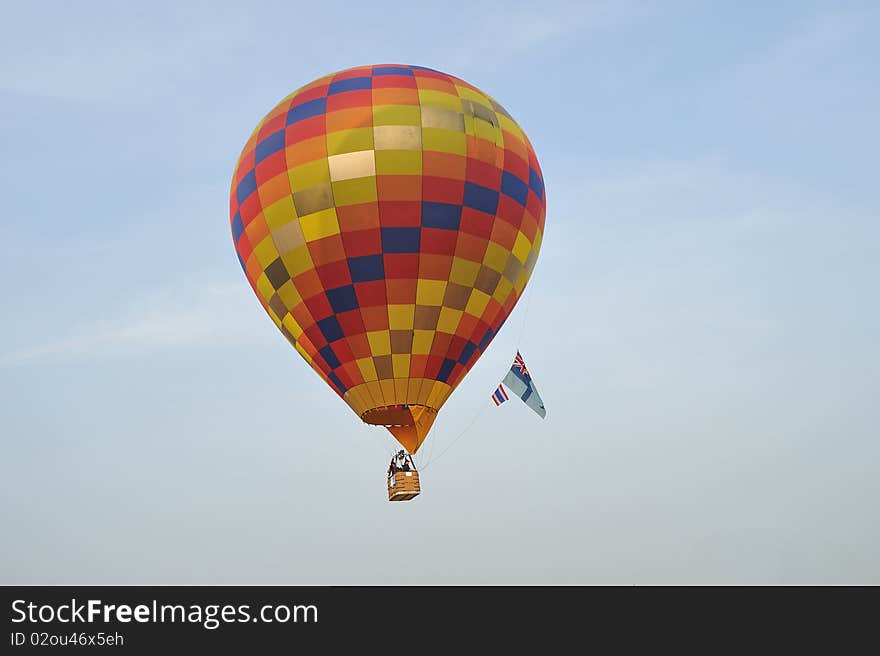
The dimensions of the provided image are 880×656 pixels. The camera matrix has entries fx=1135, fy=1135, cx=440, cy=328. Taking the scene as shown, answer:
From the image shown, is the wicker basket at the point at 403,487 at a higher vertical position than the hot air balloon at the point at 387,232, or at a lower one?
lower

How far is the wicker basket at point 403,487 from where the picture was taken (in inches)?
966

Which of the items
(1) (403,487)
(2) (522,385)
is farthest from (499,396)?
(1) (403,487)

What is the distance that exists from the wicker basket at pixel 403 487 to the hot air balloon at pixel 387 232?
0.68m

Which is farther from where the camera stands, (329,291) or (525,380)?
(525,380)

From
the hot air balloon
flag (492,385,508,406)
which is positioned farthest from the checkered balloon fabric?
flag (492,385,508,406)

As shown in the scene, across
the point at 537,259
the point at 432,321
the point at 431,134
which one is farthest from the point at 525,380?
the point at 431,134

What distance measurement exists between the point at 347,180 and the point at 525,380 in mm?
8080

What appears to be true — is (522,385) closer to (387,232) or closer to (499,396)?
(499,396)

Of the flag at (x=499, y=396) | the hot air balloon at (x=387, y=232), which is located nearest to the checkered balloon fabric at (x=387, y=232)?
the hot air balloon at (x=387, y=232)

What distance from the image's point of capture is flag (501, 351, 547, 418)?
29344 millimetres

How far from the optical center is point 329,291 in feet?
81.0

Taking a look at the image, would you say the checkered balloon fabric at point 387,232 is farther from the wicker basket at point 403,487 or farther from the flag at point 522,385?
the flag at point 522,385

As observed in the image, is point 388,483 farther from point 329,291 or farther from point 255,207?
point 255,207

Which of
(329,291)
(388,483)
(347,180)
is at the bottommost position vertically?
(388,483)
